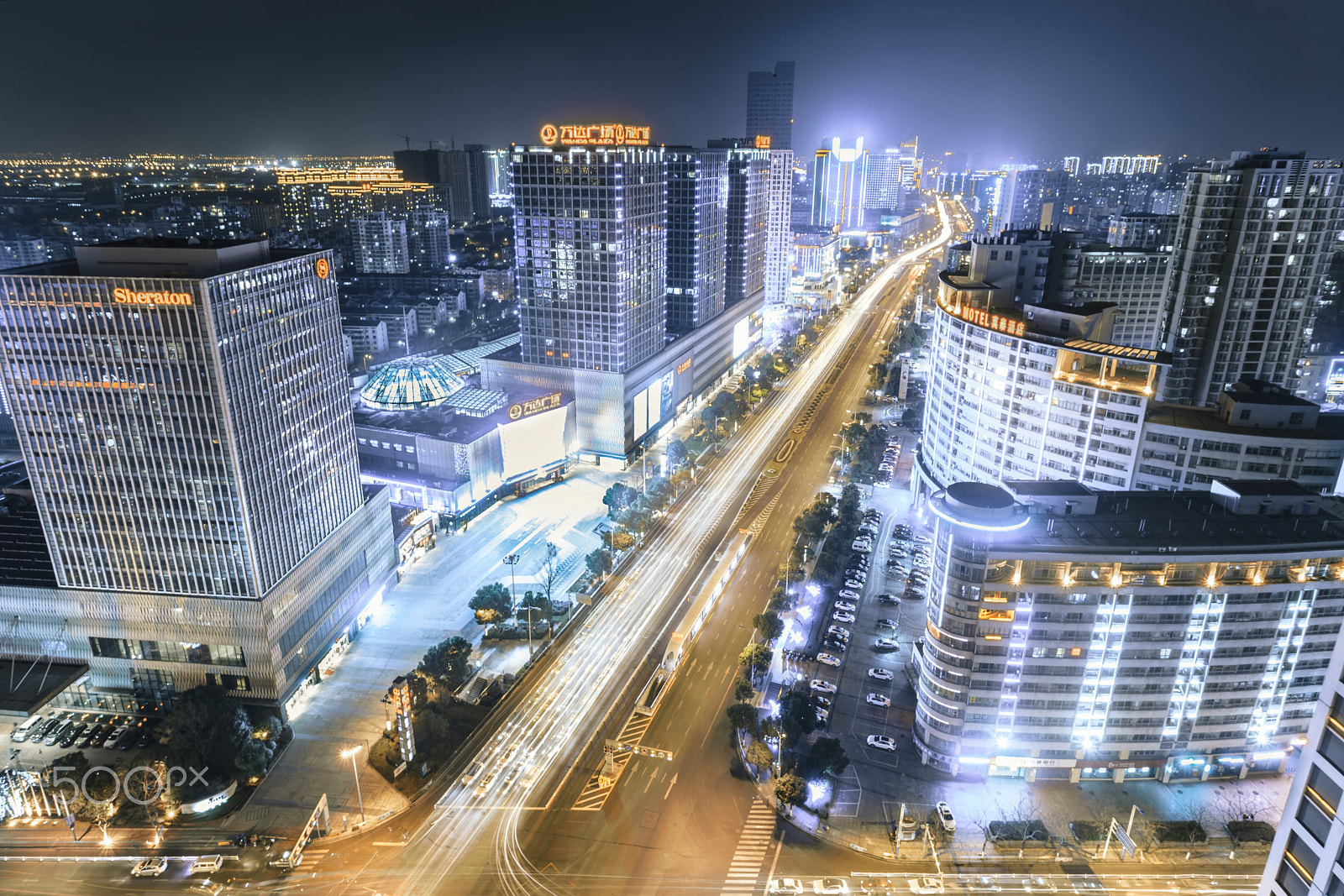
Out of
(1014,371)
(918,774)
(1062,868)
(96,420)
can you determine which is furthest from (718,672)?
(96,420)

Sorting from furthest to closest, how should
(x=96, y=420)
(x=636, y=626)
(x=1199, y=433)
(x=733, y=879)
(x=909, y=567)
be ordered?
(x=909, y=567) → (x=636, y=626) → (x=1199, y=433) → (x=96, y=420) → (x=733, y=879)

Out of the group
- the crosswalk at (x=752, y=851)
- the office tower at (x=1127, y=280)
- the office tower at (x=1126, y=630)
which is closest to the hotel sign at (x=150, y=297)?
the crosswalk at (x=752, y=851)

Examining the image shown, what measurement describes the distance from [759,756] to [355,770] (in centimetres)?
4589

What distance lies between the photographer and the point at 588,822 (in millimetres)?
80875

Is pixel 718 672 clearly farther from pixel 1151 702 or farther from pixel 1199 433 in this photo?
pixel 1199 433

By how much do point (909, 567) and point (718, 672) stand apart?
44.7m

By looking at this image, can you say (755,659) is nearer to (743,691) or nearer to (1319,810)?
(743,691)

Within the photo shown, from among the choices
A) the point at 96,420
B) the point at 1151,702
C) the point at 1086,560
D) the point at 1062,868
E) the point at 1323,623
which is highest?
the point at 96,420

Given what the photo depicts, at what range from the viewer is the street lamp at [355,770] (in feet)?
270

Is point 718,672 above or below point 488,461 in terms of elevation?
below

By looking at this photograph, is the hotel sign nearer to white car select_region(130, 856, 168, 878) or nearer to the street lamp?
the street lamp

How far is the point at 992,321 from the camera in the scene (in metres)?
122

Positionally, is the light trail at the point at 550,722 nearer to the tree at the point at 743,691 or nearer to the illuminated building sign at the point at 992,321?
the tree at the point at 743,691

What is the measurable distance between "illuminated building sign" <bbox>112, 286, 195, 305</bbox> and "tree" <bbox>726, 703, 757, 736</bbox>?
75601mm
